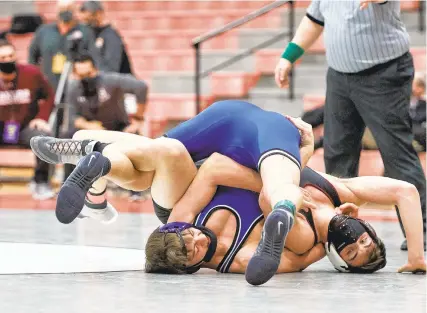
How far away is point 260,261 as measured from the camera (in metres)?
3.20

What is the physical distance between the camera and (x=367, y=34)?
4.50 meters

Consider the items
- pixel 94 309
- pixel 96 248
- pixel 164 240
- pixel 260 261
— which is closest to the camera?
pixel 94 309

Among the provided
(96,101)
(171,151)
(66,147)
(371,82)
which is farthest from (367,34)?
(96,101)

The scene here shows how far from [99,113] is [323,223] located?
12.8 feet

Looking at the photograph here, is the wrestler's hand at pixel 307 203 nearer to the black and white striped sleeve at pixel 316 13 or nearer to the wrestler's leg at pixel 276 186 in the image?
the wrestler's leg at pixel 276 186

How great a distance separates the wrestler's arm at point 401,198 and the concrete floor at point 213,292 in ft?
0.35

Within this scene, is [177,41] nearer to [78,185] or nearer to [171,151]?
[171,151]

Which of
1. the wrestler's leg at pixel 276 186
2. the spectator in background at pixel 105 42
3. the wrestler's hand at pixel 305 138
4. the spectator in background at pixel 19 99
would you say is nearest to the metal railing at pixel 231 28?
the spectator in background at pixel 105 42

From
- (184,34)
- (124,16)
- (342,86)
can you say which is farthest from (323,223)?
(124,16)

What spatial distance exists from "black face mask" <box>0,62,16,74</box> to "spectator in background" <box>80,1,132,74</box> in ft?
2.59

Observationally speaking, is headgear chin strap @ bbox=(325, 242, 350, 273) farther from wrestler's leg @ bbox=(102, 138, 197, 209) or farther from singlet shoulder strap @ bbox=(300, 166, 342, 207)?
wrestler's leg @ bbox=(102, 138, 197, 209)

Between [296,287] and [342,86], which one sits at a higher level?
[342,86]

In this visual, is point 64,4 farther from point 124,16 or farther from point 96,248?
point 96,248

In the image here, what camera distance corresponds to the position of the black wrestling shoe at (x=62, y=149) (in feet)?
12.0
